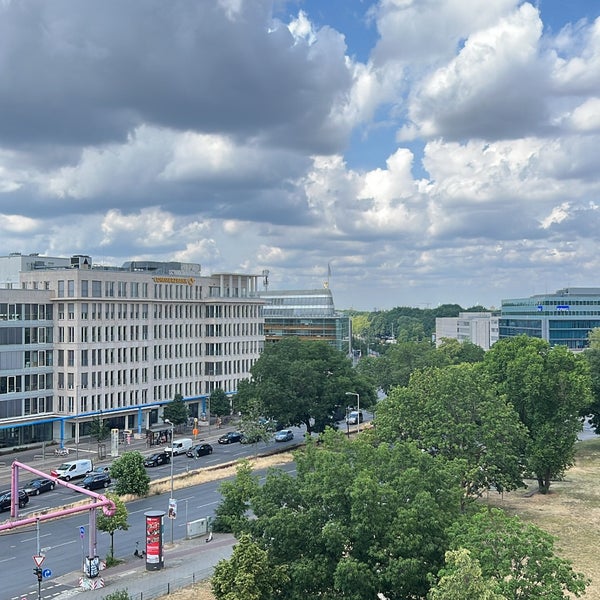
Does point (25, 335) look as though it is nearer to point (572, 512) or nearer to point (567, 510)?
point (567, 510)

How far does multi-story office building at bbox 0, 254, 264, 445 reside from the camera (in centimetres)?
8856

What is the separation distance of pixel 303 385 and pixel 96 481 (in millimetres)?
29566

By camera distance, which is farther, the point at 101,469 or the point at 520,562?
the point at 101,469

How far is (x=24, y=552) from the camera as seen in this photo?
49188 mm

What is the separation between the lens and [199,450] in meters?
83.8

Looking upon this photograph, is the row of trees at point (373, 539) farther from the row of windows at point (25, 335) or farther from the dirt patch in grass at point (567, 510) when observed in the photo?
the row of windows at point (25, 335)

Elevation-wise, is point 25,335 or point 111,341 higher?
point 25,335

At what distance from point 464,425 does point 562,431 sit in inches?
659

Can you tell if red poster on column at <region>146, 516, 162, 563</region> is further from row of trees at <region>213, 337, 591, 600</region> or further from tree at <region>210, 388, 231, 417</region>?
tree at <region>210, 388, 231, 417</region>

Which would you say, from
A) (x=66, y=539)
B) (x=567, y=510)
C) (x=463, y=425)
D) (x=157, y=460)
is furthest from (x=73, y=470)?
(x=567, y=510)

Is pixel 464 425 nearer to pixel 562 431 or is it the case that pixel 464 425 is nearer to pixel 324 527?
pixel 562 431

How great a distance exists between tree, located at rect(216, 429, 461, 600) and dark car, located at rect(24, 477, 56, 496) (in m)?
35.1

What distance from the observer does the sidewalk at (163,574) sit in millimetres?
40750

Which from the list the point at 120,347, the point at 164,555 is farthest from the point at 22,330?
the point at 164,555
